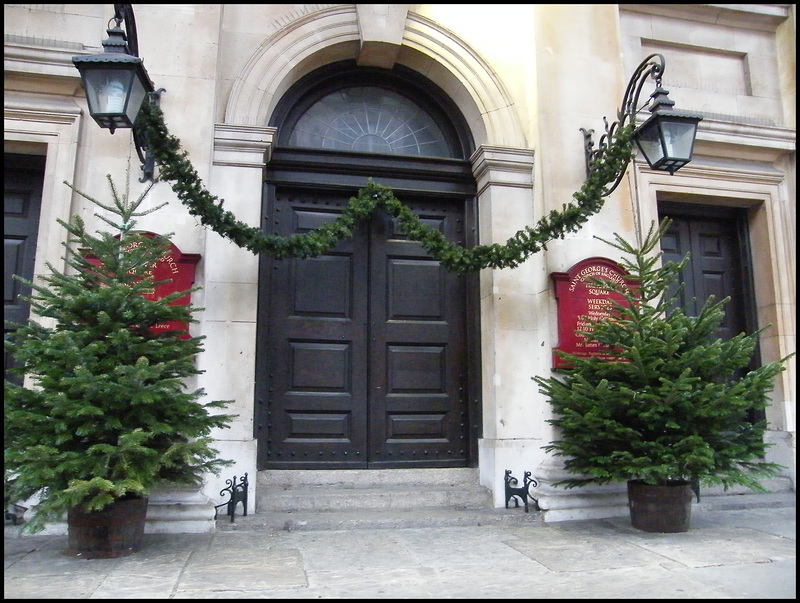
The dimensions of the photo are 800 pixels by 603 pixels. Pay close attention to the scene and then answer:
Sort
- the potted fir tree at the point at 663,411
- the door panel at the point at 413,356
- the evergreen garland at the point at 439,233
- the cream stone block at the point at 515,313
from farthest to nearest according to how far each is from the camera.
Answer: the door panel at the point at 413,356, the cream stone block at the point at 515,313, the evergreen garland at the point at 439,233, the potted fir tree at the point at 663,411

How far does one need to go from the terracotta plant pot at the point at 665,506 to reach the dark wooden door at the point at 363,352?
1.98 meters

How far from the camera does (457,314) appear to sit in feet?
22.9

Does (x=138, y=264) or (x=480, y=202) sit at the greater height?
(x=480, y=202)

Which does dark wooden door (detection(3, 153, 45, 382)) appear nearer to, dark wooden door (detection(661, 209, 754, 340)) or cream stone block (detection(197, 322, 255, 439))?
cream stone block (detection(197, 322, 255, 439))

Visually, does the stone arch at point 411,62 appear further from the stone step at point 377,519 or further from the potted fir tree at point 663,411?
the stone step at point 377,519

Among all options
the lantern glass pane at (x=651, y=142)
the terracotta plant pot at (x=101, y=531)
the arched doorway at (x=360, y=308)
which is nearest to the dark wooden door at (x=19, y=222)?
the arched doorway at (x=360, y=308)

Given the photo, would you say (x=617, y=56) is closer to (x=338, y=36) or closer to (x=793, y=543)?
(x=338, y=36)

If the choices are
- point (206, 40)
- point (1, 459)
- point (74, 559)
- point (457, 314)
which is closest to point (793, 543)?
point (457, 314)

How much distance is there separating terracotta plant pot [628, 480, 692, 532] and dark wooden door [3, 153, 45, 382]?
588 cm

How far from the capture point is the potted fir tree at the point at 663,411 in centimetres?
507

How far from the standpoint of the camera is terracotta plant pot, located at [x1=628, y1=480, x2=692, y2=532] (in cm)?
526

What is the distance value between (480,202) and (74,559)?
16.4 feet

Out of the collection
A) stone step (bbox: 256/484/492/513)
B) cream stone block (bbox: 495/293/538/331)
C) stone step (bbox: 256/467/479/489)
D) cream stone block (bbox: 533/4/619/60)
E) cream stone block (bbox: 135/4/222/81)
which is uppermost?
cream stone block (bbox: 533/4/619/60)

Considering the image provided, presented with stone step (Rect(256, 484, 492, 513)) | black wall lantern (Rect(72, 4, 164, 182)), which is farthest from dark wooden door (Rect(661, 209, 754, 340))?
black wall lantern (Rect(72, 4, 164, 182))
